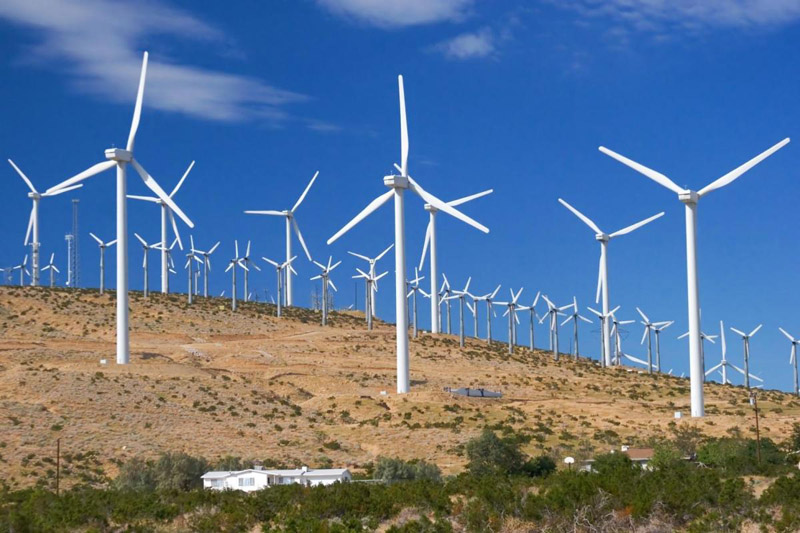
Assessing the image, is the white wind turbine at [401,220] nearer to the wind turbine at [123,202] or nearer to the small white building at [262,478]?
the wind turbine at [123,202]

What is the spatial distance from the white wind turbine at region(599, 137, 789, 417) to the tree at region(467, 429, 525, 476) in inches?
903

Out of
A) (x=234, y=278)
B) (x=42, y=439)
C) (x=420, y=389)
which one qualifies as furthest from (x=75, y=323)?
(x=42, y=439)

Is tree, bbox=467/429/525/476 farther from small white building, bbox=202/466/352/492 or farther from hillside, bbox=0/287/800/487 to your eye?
small white building, bbox=202/466/352/492

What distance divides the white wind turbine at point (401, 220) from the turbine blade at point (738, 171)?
1825 centimetres

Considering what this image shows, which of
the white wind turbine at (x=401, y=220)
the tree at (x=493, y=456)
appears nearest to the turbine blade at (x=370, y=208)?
the white wind turbine at (x=401, y=220)

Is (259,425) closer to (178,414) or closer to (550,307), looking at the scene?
(178,414)

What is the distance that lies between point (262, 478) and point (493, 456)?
13.1 metres

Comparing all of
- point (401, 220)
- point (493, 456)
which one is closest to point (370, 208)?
point (401, 220)

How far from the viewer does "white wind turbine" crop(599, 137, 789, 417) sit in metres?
84.6

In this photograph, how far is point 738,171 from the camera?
8644 centimetres

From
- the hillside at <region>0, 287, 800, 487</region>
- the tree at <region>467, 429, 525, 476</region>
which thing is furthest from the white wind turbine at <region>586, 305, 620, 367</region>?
the tree at <region>467, 429, 525, 476</region>

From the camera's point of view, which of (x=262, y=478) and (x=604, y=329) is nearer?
(x=262, y=478)

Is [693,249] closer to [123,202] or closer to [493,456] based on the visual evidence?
[493,456]

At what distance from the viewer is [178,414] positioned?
84500mm
